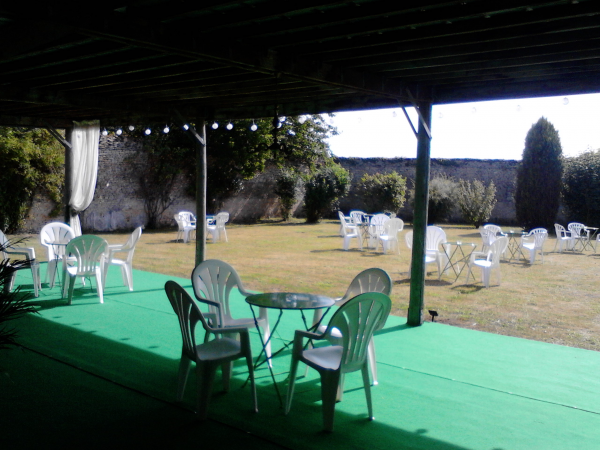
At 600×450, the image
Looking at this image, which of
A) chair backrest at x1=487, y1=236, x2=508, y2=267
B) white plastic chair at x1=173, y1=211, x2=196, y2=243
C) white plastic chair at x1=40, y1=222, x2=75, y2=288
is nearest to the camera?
white plastic chair at x1=40, y1=222, x2=75, y2=288

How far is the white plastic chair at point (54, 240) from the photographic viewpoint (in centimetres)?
732

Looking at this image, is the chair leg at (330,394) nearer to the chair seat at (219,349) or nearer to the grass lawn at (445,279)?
the chair seat at (219,349)

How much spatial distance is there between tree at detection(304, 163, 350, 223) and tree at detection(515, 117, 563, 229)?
259 inches

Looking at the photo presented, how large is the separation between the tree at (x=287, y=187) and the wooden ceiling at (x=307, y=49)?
13509 mm

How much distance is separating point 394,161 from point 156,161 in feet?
32.0

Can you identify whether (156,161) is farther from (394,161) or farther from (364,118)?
(364,118)

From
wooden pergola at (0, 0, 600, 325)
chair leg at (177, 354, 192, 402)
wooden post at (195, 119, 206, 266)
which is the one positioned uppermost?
wooden pergola at (0, 0, 600, 325)

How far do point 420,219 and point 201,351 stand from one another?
3249 millimetres

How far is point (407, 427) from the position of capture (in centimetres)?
316

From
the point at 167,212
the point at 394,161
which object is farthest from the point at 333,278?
the point at 394,161

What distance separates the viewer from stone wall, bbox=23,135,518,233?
1555 cm

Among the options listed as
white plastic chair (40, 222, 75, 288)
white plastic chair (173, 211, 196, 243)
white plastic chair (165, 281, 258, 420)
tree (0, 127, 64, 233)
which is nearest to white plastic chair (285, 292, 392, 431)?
white plastic chair (165, 281, 258, 420)

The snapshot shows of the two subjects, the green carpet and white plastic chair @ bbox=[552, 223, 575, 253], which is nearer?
the green carpet

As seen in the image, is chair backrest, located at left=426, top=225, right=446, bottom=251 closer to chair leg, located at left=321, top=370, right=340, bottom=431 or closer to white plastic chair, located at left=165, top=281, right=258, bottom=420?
white plastic chair, located at left=165, top=281, right=258, bottom=420
